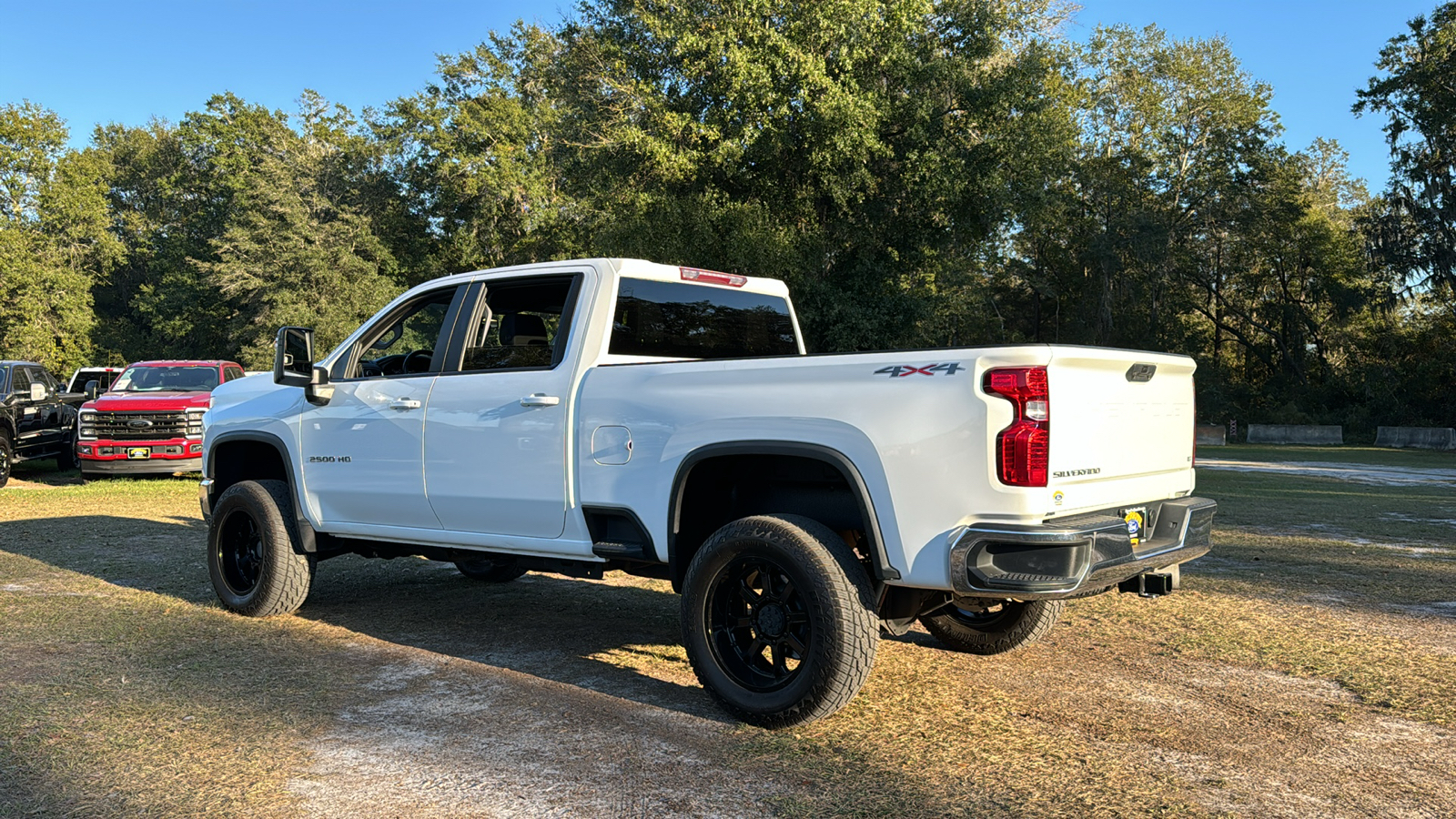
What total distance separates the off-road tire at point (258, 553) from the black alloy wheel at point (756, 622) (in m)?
3.36

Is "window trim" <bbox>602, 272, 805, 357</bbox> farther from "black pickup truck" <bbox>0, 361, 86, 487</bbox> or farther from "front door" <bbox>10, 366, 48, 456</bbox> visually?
"front door" <bbox>10, 366, 48, 456</bbox>

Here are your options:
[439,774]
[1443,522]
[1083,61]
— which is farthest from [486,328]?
[1083,61]

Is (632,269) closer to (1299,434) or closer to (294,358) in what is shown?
(294,358)

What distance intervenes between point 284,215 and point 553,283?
47.3m

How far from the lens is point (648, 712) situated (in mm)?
4902

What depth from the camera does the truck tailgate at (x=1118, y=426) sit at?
4203 mm

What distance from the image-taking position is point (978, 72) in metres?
26.4

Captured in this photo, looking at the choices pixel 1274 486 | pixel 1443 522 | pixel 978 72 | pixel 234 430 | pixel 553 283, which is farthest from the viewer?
pixel 978 72

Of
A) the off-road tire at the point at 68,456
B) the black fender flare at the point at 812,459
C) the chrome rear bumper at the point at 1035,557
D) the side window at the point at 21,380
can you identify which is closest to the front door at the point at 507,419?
the black fender flare at the point at 812,459

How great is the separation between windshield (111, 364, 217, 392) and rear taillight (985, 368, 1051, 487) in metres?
16.6

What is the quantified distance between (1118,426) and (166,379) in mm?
17181

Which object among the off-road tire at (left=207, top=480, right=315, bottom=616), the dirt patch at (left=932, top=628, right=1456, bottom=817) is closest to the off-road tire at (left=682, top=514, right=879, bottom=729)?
the dirt patch at (left=932, top=628, right=1456, bottom=817)

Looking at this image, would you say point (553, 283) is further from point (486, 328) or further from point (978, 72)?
point (978, 72)

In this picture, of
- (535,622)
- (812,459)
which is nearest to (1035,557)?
(812,459)
